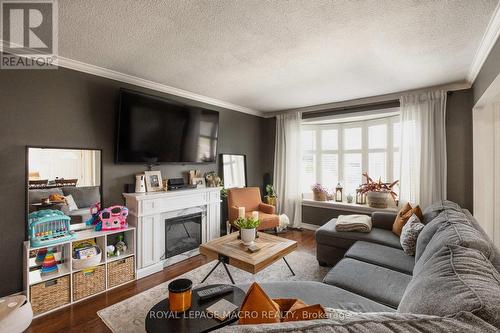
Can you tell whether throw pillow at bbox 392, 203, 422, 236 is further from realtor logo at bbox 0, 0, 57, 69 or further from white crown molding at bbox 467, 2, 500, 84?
realtor logo at bbox 0, 0, 57, 69

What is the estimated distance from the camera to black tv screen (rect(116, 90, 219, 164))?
277 cm

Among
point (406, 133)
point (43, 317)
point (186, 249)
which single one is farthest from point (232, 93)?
point (43, 317)

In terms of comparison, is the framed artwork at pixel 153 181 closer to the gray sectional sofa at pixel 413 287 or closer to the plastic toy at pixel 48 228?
the plastic toy at pixel 48 228

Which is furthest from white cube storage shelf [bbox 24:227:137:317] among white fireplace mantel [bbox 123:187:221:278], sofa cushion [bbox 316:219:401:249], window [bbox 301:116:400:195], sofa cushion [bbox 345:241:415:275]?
window [bbox 301:116:400:195]

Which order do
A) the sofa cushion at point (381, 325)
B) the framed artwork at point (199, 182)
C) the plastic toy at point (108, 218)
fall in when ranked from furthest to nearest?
the framed artwork at point (199, 182)
the plastic toy at point (108, 218)
the sofa cushion at point (381, 325)

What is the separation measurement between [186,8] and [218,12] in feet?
0.74

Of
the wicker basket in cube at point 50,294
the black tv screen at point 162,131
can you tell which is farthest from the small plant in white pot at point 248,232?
the wicker basket in cube at point 50,294

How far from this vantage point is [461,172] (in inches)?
126

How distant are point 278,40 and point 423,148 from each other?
282 centimetres

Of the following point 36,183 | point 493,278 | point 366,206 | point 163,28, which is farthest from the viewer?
point 366,206

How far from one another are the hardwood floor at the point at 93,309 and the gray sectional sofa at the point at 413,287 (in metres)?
1.61

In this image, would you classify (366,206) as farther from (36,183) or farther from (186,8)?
(36,183)

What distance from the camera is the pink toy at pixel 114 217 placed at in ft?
8.50

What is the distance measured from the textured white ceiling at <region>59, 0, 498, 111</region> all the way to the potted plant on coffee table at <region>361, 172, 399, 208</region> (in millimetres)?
1679
